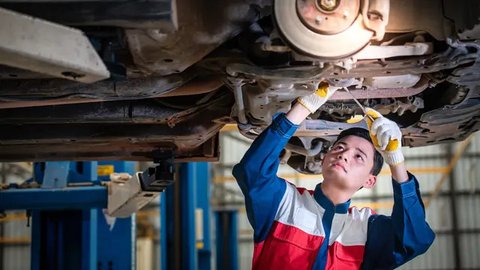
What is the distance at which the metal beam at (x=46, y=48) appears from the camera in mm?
1662

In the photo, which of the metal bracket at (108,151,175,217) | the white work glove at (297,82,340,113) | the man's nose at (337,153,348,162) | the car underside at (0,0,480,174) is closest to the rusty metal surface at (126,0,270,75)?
the car underside at (0,0,480,174)

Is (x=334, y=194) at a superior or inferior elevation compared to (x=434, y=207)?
superior

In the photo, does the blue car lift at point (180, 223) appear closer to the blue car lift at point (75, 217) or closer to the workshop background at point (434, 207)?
the blue car lift at point (75, 217)

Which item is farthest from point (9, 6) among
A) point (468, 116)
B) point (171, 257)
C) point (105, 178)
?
point (171, 257)

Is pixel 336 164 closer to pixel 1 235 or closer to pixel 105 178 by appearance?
pixel 105 178

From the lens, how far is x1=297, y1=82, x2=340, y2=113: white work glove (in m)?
2.47

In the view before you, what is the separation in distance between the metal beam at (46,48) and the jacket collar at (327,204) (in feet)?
4.32

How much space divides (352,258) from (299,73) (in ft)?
3.18

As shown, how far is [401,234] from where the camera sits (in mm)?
2557

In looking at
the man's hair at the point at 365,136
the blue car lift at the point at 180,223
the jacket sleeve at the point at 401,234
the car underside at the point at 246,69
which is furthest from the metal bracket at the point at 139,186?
the blue car lift at the point at 180,223

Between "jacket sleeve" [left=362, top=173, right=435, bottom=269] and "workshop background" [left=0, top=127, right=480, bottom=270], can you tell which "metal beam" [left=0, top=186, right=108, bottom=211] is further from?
"workshop background" [left=0, top=127, right=480, bottom=270]

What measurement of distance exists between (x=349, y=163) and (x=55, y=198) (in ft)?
8.12

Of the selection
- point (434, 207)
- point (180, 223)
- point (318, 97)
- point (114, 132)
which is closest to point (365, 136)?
point (318, 97)

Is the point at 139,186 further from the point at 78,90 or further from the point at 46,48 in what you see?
the point at 46,48
